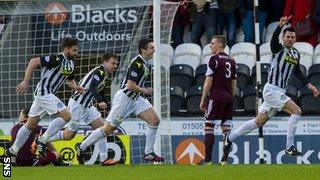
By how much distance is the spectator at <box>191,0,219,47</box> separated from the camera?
26094 mm

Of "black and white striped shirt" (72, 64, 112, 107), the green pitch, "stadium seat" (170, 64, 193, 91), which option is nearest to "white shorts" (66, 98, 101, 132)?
"black and white striped shirt" (72, 64, 112, 107)

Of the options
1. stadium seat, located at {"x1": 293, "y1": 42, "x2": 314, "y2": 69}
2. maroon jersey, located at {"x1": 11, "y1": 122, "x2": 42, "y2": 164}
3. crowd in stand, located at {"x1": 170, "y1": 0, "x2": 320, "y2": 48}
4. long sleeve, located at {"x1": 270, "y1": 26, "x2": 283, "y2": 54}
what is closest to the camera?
long sleeve, located at {"x1": 270, "y1": 26, "x2": 283, "y2": 54}

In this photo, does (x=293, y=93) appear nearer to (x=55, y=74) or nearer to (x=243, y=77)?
(x=243, y=77)

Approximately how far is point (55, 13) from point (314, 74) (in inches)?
197

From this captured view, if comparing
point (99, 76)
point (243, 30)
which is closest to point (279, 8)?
point (243, 30)

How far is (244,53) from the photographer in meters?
25.3

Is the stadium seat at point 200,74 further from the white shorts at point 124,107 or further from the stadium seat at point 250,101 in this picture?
the white shorts at point 124,107

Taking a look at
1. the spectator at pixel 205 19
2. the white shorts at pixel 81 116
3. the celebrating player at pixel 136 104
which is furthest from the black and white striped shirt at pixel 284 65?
the spectator at pixel 205 19

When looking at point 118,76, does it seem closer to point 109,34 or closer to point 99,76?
point 109,34

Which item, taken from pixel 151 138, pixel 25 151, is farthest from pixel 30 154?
pixel 151 138

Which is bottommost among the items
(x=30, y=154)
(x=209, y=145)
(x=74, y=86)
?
(x=30, y=154)

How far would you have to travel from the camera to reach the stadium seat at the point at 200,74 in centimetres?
2495

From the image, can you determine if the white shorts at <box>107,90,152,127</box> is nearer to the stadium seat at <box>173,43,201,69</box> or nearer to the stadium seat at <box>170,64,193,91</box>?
the stadium seat at <box>170,64,193,91</box>

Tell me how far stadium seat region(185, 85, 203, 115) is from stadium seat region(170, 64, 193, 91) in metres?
0.55
